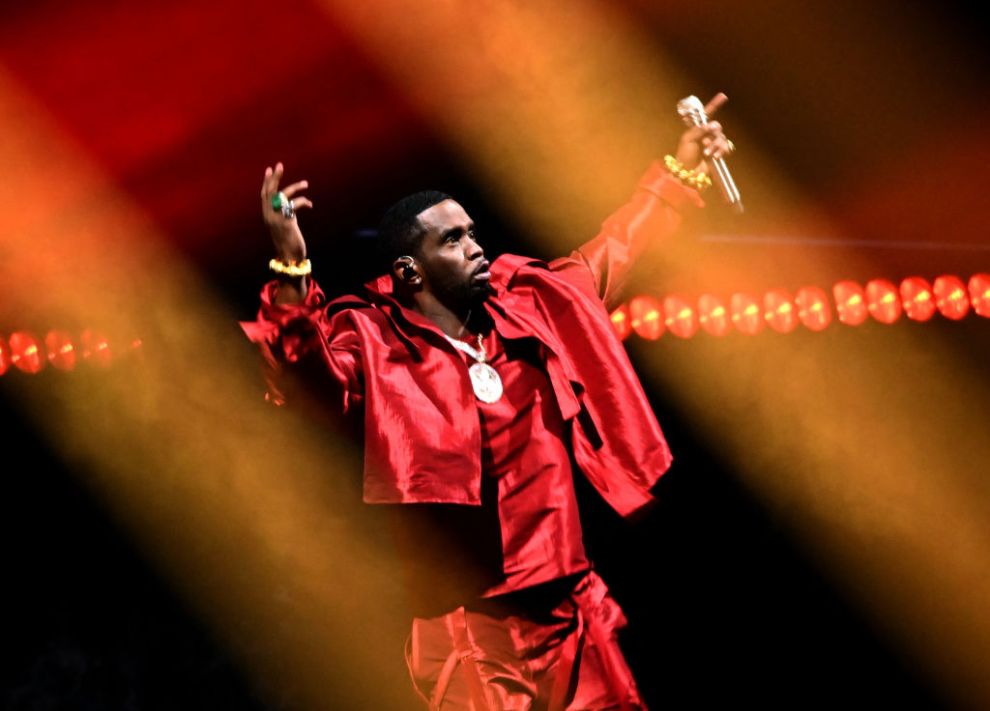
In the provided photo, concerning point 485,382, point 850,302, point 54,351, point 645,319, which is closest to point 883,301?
point 850,302

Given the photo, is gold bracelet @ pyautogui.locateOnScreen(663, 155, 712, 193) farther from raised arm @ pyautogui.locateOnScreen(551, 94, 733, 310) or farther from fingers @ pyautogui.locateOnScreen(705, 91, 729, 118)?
fingers @ pyautogui.locateOnScreen(705, 91, 729, 118)

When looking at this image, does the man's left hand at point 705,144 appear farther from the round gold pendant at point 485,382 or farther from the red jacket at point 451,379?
the round gold pendant at point 485,382

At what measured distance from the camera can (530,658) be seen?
1966mm

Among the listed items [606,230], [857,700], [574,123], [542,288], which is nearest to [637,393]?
[542,288]

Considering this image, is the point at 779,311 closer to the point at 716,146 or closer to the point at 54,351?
the point at 716,146

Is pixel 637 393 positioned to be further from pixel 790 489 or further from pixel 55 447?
pixel 55 447

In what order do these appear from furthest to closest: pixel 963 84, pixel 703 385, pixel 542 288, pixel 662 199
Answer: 1. pixel 703 385
2. pixel 963 84
3. pixel 662 199
4. pixel 542 288

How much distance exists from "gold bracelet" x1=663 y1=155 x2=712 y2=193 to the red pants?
91 centimetres

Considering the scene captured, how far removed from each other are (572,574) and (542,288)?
1.94 feet

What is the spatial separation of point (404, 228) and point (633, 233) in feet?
1.70

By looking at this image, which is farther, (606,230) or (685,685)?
(685,685)

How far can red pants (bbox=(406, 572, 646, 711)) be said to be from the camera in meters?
1.92

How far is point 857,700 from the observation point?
313cm

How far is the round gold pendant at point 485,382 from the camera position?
2014 mm
